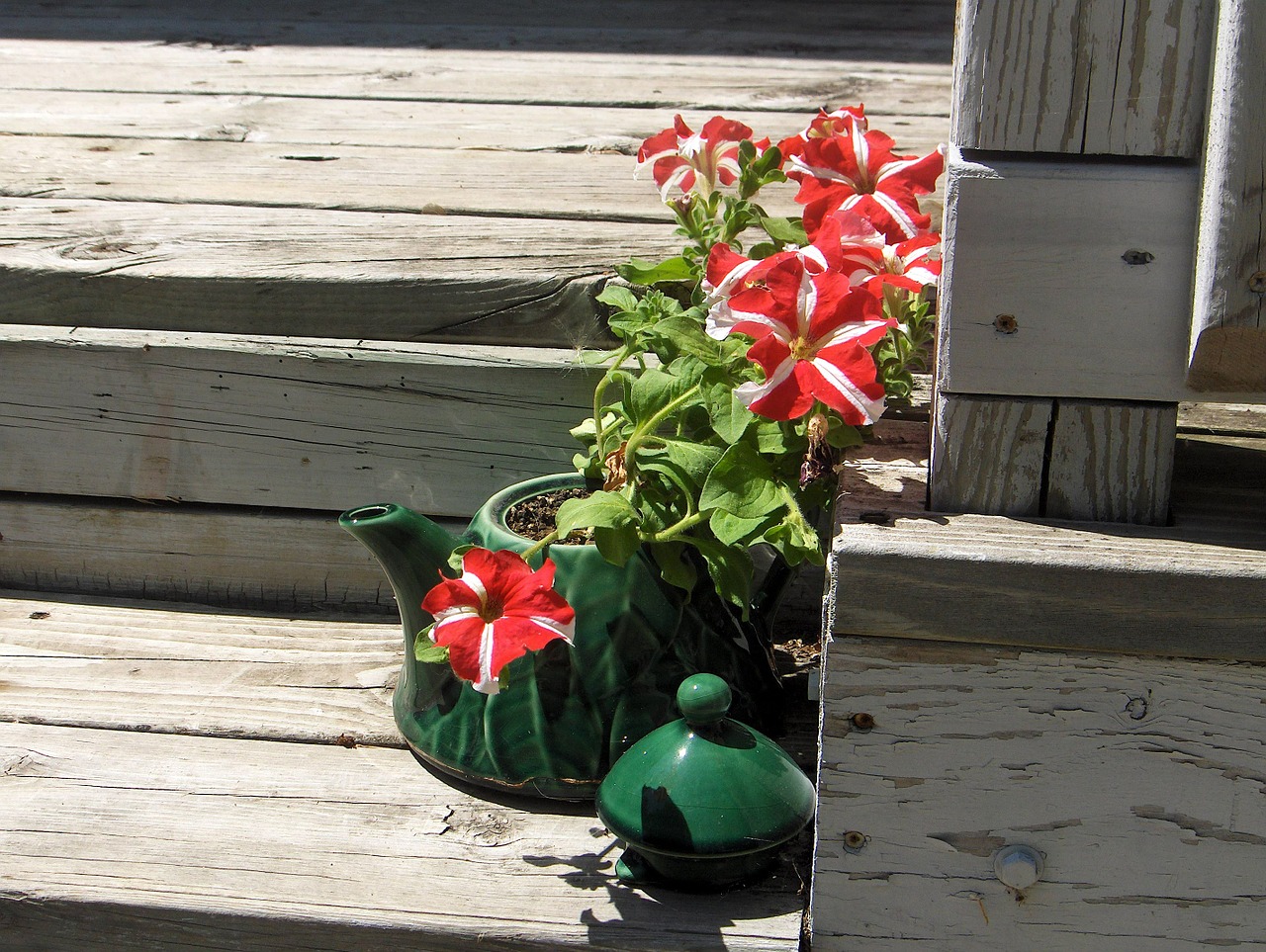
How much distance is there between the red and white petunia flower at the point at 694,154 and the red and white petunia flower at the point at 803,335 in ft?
1.18

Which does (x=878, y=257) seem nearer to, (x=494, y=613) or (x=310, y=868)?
(x=494, y=613)

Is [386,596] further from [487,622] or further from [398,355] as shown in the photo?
[487,622]

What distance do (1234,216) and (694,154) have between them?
610mm

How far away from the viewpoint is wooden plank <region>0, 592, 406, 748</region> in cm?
132

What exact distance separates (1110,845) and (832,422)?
41cm

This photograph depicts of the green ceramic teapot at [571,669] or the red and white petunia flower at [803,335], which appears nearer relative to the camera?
the red and white petunia flower at [803,335]

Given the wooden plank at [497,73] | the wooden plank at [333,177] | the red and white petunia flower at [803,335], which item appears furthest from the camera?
the wooden plank at [497,73]

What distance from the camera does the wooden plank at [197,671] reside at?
4.33 feet

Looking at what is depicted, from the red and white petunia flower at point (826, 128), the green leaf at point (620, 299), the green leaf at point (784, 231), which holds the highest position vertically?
the red and white petunia flower at point (826, 128)

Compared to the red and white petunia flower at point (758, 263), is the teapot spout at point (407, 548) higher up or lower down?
lower down

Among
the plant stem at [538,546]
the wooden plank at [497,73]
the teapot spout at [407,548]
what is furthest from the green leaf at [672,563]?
the wooden plank at [497,73]

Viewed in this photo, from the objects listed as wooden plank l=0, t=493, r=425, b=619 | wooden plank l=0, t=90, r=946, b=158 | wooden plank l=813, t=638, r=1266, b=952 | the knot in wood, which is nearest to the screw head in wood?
wooden plank l=813, t=638, r=1266, b=952

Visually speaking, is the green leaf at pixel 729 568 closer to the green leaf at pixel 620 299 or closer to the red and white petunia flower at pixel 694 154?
the green leaf at pixel 620 299

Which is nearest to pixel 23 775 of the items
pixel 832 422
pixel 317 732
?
pixel 317 732
